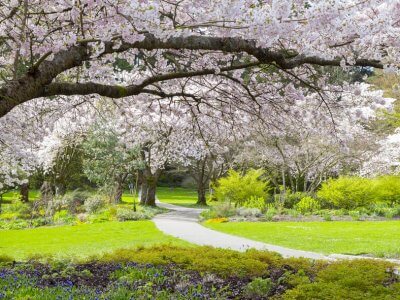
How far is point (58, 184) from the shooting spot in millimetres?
26109

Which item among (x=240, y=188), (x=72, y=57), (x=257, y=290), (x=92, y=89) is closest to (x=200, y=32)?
(x=92, y=89)

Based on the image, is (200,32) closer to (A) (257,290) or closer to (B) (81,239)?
(A) (257,290)

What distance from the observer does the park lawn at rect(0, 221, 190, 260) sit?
38.9ft

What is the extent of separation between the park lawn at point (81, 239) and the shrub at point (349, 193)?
27.9ft

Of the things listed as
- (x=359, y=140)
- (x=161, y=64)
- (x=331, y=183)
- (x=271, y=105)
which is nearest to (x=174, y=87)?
(x=161, y=64)

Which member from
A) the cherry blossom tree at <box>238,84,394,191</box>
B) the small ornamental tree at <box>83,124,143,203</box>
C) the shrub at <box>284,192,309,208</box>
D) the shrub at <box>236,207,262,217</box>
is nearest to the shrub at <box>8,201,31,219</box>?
the small ornamental tree at <box>83,124,143,203</box>

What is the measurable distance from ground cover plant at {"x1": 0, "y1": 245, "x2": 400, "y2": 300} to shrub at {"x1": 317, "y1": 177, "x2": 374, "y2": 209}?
1401 centimetres

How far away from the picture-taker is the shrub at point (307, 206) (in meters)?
21.2

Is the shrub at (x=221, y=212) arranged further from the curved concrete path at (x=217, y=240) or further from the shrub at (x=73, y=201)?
the shrub at (x=73, y=201)

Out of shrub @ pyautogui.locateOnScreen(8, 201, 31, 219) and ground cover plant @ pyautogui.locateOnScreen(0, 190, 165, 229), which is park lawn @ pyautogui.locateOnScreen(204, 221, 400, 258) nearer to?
ground cover plant @ pyautogui.locateOnScreen(0, 190, 165, 229)

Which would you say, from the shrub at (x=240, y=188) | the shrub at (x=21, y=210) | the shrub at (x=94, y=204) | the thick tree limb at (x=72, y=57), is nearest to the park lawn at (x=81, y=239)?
the shrub at (x=94, y=204)

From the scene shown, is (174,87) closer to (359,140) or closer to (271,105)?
(271,105)

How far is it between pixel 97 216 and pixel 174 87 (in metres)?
12.6

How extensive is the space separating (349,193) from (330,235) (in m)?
8.33
